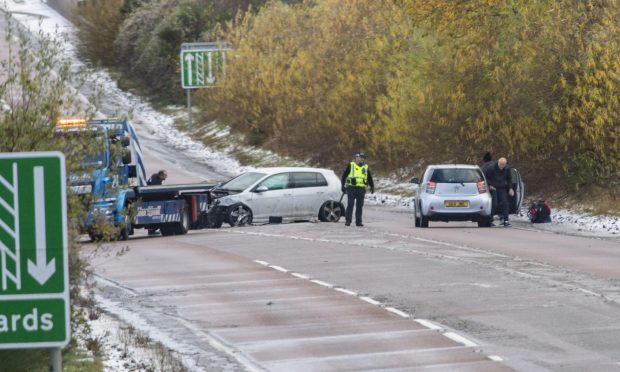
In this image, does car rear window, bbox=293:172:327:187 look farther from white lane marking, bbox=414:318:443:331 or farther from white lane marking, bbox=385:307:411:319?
white lane marking, bbox=414:318:443:331

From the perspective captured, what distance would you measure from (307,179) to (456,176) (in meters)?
4.09

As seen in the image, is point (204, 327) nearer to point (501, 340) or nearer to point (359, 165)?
point (501, 340)

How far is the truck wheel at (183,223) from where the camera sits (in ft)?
111

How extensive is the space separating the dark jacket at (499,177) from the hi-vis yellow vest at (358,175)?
141 inches

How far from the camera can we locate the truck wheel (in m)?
33.8

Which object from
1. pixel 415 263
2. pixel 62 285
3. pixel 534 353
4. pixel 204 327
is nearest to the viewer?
pixel 62 285

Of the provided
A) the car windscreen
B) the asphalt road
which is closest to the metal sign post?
the car windscreen

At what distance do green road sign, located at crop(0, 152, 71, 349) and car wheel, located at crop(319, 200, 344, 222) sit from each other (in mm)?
29302

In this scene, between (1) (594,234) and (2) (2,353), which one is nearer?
(2) (2,353)

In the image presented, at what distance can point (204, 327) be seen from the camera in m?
17.8

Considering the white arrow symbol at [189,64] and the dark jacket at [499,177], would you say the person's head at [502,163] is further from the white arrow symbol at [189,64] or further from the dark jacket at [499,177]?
the white arrow symbol at [189,64]

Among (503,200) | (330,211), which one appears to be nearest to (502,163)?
(503,200)

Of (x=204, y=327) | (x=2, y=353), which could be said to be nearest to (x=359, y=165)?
(x=204, y=327)

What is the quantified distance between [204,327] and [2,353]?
536cm
